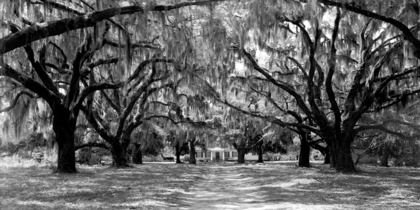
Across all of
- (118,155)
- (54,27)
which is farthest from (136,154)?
(54,27)

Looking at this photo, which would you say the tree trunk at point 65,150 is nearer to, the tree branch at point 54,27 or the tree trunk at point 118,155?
the tree trunk at point 118,155

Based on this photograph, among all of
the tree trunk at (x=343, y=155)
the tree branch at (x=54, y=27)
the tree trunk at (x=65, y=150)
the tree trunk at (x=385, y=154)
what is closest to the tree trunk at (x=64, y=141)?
the tree trunk at (x=65, y=150)

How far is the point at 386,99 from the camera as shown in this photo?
1736 cm

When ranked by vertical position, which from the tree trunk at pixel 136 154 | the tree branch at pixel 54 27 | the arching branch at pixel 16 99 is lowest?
the tree trunk at pixel 136 154

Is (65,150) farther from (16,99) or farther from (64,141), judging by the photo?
(16,99)

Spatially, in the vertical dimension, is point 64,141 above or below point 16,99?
below

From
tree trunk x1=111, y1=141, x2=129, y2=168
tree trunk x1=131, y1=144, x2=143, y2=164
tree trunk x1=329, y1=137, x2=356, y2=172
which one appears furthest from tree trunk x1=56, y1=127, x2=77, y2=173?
tree trunk x1=131, y1=144, x2=143, y2=164

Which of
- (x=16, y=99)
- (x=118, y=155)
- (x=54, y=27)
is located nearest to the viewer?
(x=54, y=27)

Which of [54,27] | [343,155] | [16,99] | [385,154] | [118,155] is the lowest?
[385,154]

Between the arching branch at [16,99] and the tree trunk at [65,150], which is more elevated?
the arching branch at [16,99]

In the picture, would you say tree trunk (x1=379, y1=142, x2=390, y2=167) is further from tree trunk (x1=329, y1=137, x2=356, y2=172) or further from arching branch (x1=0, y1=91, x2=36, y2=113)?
arching branch (x1=0, y1=91, x2=36, y2=113)

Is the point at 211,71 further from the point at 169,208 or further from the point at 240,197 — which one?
the point at 169,208

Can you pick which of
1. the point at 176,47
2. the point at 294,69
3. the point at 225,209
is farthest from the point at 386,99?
the point at 225,209

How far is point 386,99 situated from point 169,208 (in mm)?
12687
